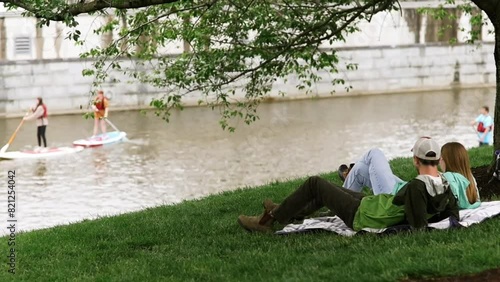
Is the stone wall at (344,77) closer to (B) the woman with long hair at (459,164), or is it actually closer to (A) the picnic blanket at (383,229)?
(A) the picnic blanket at (383,229)

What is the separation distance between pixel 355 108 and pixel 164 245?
2311cm

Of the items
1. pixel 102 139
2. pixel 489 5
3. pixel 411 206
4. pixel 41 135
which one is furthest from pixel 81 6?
pixel 102 139

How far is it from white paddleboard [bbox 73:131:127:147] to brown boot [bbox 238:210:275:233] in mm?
15542

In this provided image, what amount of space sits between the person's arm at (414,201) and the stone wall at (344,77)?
773 inches

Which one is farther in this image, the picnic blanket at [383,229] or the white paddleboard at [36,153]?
the white paddleboard at [36,153]

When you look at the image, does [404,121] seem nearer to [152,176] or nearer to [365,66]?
[365,66]

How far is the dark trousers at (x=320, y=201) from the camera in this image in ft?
27.5

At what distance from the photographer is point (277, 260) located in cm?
769

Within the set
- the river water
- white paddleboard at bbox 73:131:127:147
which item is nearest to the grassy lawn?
the river water

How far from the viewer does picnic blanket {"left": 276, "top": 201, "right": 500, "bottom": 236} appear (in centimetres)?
805

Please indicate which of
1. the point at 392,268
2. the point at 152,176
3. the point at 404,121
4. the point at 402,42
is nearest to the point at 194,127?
the point at 404,121

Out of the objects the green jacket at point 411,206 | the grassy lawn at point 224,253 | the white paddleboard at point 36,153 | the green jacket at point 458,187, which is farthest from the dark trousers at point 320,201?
the white paddleboard at point 36,153

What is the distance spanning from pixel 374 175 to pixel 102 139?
1638cm

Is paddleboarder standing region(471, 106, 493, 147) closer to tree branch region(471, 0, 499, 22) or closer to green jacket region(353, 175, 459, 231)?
tree branch region(471, 0, 499, 22)
